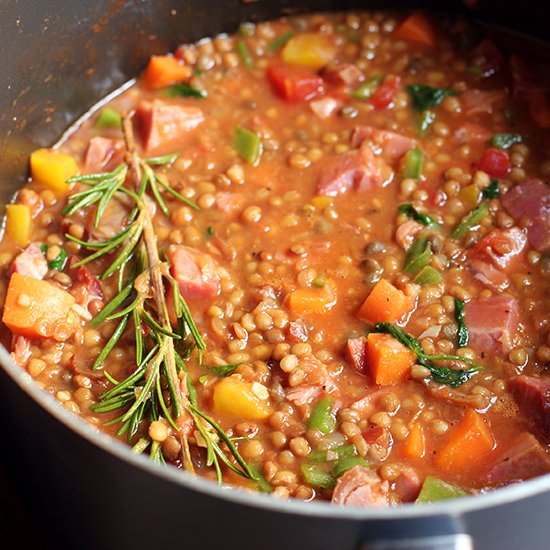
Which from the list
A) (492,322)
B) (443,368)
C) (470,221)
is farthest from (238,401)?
Answer: (470,221)

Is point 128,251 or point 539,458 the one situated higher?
point 128,251

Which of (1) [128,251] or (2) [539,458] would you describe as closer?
(2) [539,458]

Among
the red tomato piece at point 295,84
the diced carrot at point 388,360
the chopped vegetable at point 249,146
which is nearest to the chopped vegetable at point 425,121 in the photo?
the red tomato piece at point 295,84

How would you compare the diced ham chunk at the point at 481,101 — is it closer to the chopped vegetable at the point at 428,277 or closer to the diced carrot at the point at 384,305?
the chopped vegetable at the point at 428,277

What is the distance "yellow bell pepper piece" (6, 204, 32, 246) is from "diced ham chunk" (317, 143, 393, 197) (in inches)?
48.3

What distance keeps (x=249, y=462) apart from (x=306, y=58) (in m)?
2.15

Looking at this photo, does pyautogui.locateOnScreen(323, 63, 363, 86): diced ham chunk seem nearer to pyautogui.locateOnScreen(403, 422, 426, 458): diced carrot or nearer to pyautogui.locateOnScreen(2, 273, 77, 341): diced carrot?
pyautogui.locateOnScreen(2, 273, 77, 341): diced carrot

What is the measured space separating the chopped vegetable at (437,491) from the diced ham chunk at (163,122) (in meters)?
1.95

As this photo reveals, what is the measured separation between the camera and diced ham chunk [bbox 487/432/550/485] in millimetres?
3189

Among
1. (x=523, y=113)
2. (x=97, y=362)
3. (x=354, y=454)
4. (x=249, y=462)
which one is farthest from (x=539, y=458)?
(x=523, y=113)

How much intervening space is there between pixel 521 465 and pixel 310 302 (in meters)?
0.98

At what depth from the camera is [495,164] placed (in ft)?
13.5

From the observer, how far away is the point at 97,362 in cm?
330

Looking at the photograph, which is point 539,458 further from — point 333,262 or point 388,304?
point 333,262
